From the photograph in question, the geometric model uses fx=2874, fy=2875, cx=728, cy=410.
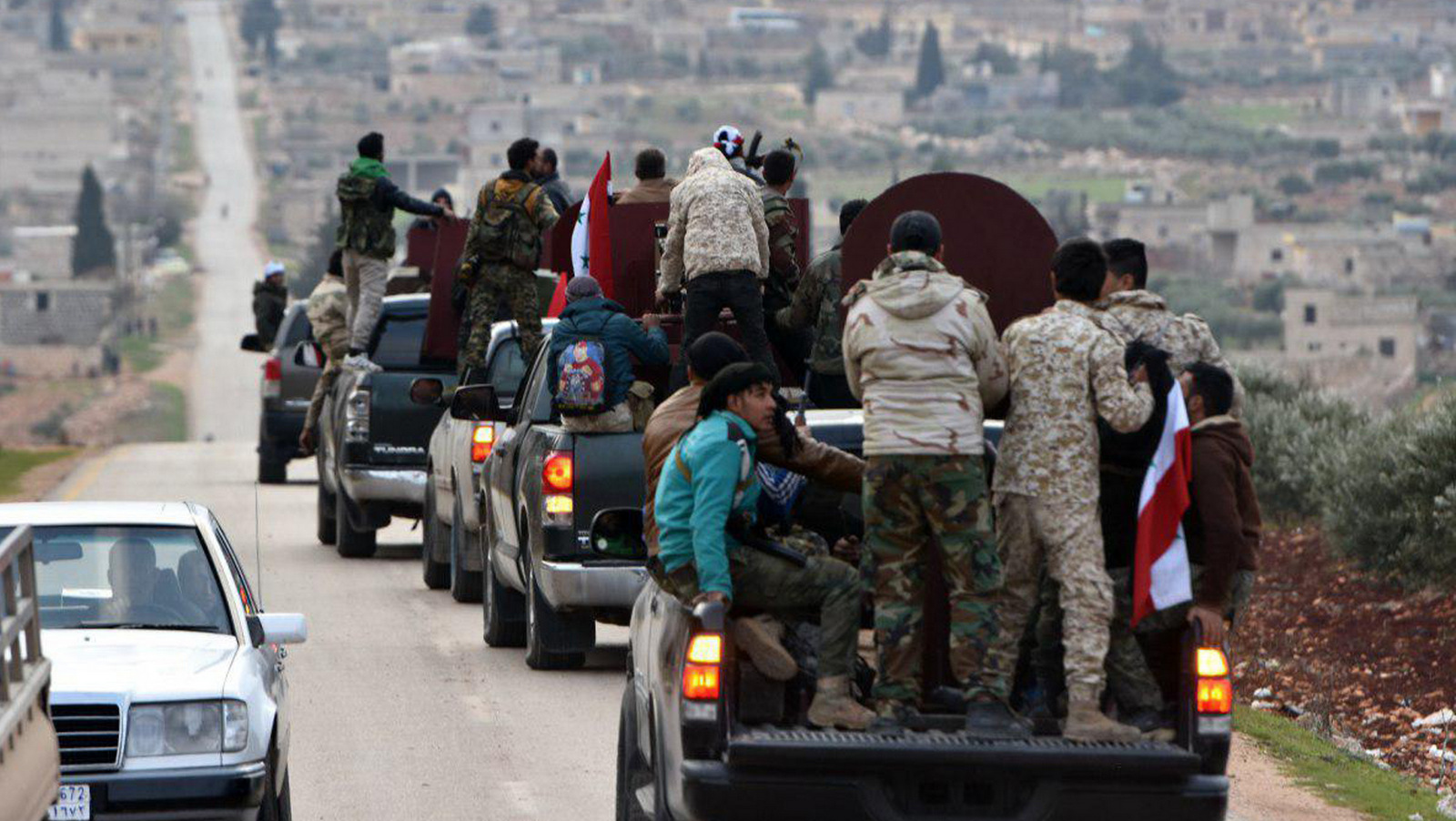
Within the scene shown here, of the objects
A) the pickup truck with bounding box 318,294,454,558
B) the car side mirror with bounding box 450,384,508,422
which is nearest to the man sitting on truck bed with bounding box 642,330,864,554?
the car side mirror with bounding box 450,384,508,422

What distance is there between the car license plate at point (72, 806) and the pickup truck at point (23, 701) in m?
0.60

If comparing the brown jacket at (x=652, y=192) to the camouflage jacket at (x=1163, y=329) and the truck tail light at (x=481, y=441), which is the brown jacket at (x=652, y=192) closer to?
the truck tail light at (x=481, y=441)

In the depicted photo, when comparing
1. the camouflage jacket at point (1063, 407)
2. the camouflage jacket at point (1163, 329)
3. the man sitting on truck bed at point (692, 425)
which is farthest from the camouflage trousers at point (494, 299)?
the camouflage jacket at point (1063, 407)

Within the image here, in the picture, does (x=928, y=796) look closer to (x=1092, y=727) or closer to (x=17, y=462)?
(x=1092, y=727)

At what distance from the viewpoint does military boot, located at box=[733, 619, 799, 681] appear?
8953mm

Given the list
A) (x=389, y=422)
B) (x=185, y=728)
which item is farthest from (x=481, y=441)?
(x=185, y=728)

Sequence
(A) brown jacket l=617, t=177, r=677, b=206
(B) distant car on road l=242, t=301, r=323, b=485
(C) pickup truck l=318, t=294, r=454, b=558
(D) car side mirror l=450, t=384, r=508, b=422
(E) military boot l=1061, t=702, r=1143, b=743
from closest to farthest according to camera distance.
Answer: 1. (E) military boot l=1061, t=702, r=1143, b=743
2. (D) car side mirror l=450, t=384, r=508, b=422
3. (A) brown jacket l=617, t=177, r=677, b=206
4. (C) pickup truck l=318, t=294, r=454, b=558
5. (B) distant car on road l=242, t=301, r=323, b=485

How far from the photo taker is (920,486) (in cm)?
915

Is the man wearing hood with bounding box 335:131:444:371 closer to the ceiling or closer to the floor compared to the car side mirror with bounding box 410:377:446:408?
closer to the ceiling

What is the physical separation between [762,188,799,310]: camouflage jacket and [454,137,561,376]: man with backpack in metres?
2.95

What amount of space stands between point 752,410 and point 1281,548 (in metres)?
15.9

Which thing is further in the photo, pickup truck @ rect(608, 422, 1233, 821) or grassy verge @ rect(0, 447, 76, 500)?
grassy verge @ rect(0, 447, 76, 500)

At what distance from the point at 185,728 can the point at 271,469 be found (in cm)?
2342

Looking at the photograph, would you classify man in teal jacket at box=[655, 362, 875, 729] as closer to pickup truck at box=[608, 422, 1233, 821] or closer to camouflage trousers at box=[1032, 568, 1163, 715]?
pickup truck at box=[608, 422, 1233, 821]
